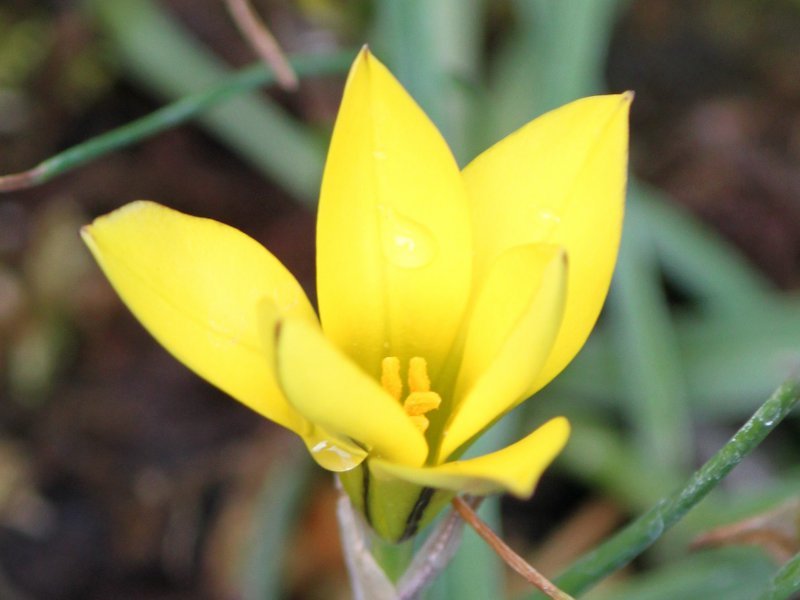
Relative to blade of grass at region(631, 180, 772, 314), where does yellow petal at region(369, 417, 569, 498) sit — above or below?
above

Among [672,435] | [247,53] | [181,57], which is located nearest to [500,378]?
[672,435]

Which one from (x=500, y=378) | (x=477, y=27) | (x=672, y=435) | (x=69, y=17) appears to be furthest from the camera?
(x=69, y=17)

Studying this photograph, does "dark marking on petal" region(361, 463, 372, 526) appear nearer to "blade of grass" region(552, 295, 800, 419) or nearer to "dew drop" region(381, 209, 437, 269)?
"dew drop" region(381, 209, 437, 269)

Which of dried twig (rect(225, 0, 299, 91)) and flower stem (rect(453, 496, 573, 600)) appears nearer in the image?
flower stem (rect(453, 496, 573, 600))

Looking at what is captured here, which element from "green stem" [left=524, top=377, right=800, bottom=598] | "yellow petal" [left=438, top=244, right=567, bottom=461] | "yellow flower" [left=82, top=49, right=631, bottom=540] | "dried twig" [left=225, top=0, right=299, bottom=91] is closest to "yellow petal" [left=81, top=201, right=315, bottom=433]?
"yellow flower" [left=82, top=49, right=631, bottom=540]

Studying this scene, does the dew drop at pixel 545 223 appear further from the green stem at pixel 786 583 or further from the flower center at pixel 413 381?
the green stem at pixel 786 583

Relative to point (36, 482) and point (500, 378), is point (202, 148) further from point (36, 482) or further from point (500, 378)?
point (500, 378)

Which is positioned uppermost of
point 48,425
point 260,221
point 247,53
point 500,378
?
point 500,378

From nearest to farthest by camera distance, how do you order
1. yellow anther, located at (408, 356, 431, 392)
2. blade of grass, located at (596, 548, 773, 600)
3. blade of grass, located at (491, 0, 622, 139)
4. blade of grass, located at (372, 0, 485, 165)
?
yellow anther, located at (408, 356, 431, 392), blade of grass, located at (596, 548, 773, 600), blade of grass, located at (372, 0, 485, 165), blade of grass, located at (491, 0, 622, 139)
